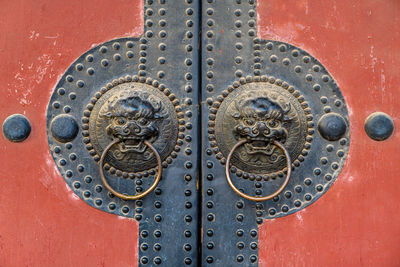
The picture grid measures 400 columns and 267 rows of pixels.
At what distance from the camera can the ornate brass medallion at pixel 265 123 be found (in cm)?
130

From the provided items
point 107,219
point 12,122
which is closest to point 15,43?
point 12,122

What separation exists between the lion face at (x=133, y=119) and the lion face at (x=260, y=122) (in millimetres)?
Answer: 215

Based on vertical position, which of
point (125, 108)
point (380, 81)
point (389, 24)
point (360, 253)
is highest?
point (389, 24)

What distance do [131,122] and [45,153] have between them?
0.89ft

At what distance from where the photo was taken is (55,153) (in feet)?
4.53

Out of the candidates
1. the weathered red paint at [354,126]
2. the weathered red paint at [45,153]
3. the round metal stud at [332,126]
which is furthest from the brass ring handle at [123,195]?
the round metal stud at [332,126]

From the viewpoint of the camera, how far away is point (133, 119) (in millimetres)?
1301

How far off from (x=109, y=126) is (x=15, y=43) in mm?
353

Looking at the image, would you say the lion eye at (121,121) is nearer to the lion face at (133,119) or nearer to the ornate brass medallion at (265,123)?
the lion face at (133,119)

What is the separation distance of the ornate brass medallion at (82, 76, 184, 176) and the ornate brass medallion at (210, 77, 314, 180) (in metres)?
0.13

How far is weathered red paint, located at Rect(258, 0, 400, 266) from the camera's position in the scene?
1.37 m

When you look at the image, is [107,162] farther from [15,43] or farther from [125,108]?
[15,43]

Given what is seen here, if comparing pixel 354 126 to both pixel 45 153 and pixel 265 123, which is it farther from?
pixel 45 153

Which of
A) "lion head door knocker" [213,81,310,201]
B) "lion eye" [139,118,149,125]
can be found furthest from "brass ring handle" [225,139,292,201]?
"lion eye" [139,118,149,125]
